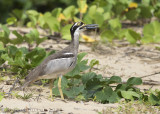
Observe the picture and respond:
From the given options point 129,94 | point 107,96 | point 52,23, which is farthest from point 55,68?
point 52,23

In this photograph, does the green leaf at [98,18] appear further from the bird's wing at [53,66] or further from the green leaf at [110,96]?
the green leaf at [110,96]

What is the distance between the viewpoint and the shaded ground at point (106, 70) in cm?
384

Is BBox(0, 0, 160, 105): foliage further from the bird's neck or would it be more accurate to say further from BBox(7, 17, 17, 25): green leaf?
the bird's neck

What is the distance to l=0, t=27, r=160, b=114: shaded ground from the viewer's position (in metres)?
3.84

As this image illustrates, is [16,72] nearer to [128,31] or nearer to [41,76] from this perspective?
[41,76]

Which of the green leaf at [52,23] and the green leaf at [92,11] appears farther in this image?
the green leaf at [92,11]

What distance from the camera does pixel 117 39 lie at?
276 inches

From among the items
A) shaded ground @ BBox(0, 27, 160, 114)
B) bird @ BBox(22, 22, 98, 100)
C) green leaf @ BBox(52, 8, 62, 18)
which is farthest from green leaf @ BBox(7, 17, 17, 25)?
bird @ BBox(22, 22, 98, 100)

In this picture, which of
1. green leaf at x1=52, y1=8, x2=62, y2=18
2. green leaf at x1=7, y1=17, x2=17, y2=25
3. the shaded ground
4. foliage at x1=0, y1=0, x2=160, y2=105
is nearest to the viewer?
the shaded ground

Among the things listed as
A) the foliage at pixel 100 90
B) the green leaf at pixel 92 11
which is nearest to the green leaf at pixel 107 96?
the foliage at pixel 100 90

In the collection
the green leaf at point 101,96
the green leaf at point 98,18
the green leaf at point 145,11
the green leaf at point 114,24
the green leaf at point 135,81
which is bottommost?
the green leaf at point 101,96

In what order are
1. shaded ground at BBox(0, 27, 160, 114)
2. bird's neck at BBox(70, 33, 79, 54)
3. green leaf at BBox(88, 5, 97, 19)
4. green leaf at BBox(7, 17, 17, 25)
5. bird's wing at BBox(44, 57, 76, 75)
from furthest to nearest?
green leaf at BBox(88, 5, 97, 19), green leaf at BBox(7, 17, 17, 25), bird's neck at BBox(70, 33, 79, 54), bird's wing at BBox(44, 57, 76, 75), shaded ground at BBox(0, 27, 160, 114)

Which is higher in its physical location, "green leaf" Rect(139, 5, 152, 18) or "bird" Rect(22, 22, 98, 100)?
"green leaf" Rect(139, 5, 152, 18)

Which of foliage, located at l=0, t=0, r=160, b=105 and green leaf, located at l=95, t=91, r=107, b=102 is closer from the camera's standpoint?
green leaf, located at l=95, t=91, r=107, b=102
